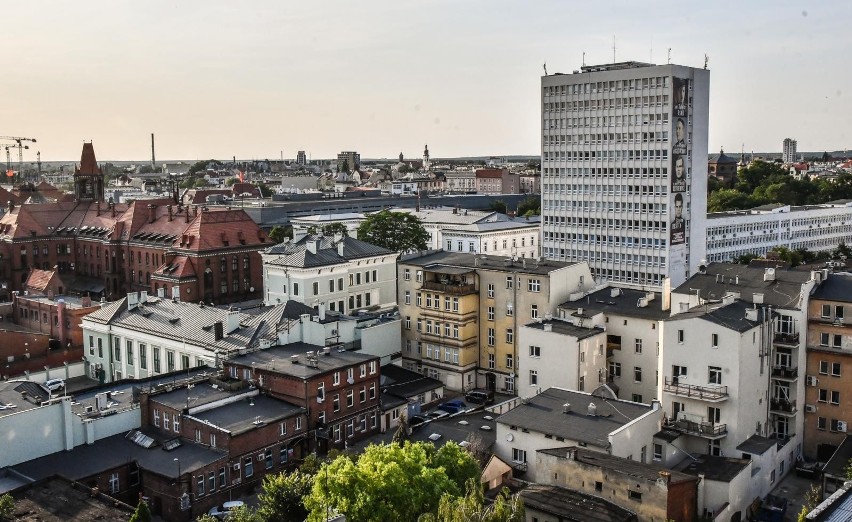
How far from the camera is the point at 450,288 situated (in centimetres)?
6150

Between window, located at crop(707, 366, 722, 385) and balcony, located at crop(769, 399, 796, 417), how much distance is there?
5887mm

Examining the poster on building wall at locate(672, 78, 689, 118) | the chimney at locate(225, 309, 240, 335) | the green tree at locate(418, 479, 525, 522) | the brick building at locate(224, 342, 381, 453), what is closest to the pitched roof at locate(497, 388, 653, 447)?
the green tree at locate(418, 479, 525, 522)

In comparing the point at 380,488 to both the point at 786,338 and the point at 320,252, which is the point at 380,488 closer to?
the point at 786,338

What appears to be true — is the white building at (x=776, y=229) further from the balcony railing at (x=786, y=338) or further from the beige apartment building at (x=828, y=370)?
the balcony railing at (x=786, y=338)

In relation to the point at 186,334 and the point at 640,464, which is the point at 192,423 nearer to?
the point at 186,334

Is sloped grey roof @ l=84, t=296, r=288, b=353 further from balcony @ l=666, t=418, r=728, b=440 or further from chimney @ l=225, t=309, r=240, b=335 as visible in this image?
balcony @ l=666, t=418, r=728, b=440

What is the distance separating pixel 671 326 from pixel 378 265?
32.2 metres

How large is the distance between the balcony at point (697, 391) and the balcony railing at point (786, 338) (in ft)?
19.9

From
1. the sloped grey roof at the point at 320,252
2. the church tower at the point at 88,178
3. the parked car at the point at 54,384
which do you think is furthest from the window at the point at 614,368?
the church tower at the point at 88,178

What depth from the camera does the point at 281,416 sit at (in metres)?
44.6

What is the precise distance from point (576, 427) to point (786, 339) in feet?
50.2

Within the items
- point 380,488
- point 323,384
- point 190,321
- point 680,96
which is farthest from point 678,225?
point 380,488

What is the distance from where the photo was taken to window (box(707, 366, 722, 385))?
45.0m

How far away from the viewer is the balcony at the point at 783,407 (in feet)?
158
